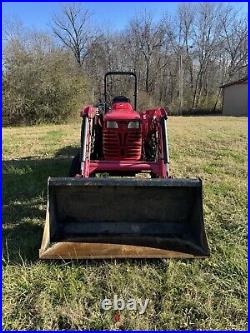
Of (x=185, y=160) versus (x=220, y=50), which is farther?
(x=220, y=50)

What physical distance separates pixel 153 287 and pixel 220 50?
40756 mm

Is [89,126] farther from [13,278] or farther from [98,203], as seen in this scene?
[13,278]

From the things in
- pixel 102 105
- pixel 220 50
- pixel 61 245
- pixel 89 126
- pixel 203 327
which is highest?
pixel 220 50

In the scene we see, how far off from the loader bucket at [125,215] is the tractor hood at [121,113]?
41.7 inches

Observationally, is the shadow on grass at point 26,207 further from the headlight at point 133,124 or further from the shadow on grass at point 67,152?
the headlight at point 133,124

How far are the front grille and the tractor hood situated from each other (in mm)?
144

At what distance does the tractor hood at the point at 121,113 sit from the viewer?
395 cm

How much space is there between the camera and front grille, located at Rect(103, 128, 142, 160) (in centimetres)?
403

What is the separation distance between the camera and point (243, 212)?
4133 millimetres

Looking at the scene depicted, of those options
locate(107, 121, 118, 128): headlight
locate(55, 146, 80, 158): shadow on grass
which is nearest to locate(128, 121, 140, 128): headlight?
locate(107, 121, 118, 128): headlight

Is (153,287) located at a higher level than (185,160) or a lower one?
lower

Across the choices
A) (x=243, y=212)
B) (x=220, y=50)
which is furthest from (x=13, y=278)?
(x=220, y=50)

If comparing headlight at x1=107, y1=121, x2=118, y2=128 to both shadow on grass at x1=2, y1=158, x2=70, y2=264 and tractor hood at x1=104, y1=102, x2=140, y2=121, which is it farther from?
shadow on grass at x1=2, y1=158, x2=70, y2=264

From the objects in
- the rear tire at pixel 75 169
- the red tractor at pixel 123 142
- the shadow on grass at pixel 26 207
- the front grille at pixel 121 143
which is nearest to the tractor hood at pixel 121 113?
the red tractor at pixel 123 142
